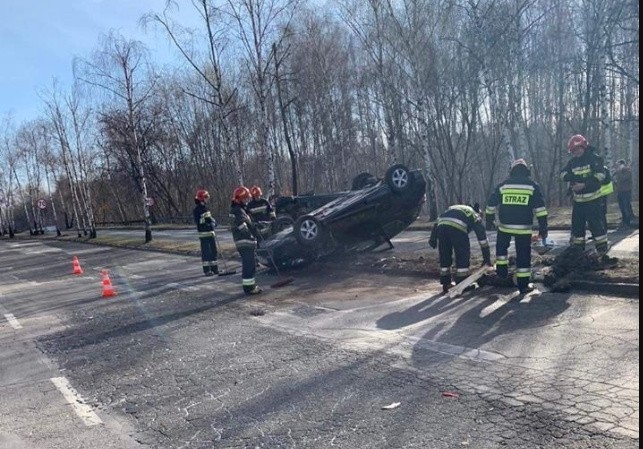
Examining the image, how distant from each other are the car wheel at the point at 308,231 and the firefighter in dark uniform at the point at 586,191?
4588mm

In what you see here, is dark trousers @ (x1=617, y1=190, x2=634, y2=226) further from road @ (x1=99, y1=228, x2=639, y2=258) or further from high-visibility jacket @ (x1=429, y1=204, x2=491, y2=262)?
high-visibility jacket @ (x1=429, y1=204, x2=491, y2=262)

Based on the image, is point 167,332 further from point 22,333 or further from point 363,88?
point 363,88

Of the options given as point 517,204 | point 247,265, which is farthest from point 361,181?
point 517,204

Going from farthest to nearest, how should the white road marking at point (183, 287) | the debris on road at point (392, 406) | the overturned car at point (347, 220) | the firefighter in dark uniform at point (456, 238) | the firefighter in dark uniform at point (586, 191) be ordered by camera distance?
the white road marking at point (183, 287) < the overturned car at point (347, 220) < the firefighter in dark uniform at point (586, 191) < the firefighter in dark uniform at point (456, 238) < the debris on road at point (392, 406)

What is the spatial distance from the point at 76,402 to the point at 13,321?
563 cm

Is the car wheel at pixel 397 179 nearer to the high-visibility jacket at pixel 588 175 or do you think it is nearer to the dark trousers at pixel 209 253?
the high-visibility jacket at pixel 588 175

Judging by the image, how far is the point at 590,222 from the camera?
9.27 m

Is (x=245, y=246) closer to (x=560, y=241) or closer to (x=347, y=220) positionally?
(x=347, y=220)

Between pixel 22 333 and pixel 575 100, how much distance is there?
104 feet

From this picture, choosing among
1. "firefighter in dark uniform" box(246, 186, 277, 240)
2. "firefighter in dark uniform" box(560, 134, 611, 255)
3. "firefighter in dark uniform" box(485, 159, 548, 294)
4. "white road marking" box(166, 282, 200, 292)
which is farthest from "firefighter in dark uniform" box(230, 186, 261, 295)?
"firefighter in dark uniform" box(560, 134, 611, 255)

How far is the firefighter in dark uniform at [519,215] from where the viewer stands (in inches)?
298

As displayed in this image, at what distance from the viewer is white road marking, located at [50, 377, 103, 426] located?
4.69 m

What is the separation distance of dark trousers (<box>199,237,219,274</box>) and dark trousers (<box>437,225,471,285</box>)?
6.47 metres

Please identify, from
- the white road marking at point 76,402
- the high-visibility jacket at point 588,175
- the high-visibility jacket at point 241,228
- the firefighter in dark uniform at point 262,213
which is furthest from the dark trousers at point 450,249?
the firefighter in dark uniform at point 262,213
